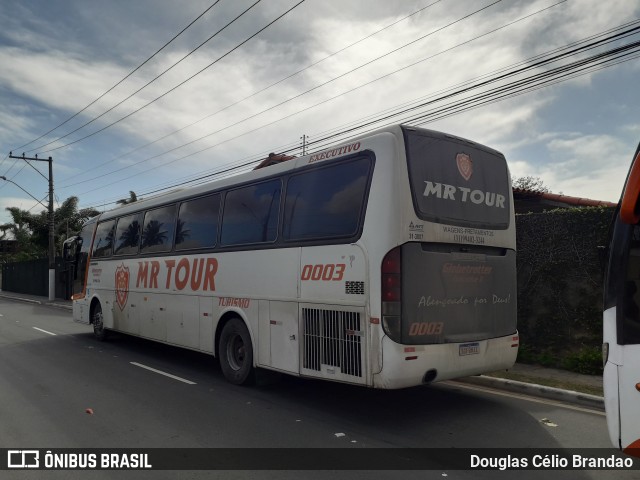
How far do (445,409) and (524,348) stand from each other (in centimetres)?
392

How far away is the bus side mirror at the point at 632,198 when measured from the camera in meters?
3.40

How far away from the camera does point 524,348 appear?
9672 mm

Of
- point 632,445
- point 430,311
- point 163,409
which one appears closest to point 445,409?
point 430,311

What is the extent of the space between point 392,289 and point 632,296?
2.42 m

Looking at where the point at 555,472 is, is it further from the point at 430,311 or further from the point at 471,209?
the point at 471,209

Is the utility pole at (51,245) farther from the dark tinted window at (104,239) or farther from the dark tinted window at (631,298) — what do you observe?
the dark tinted window at (631,298)

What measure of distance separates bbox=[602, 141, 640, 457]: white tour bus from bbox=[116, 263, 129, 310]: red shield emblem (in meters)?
10.1

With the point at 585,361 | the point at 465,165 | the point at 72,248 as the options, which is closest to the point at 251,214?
the point at 465,165

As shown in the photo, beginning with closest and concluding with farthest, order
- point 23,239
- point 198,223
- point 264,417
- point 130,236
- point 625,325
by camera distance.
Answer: point 625,325 → point 264,417 → point 198,223 → point 130,236 → point 23,239

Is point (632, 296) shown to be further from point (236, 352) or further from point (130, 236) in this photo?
point (130, 236)

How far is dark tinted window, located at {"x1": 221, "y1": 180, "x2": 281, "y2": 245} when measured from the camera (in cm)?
728

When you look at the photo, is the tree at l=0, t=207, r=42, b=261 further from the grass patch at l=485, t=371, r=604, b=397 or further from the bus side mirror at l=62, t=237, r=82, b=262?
the grass patch at l=485, t=371, r=604, b=397

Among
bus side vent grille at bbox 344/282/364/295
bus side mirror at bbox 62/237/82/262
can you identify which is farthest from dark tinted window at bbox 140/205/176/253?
bus side vent grille at bbox 344/282/364/295

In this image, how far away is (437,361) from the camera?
18.7ft
